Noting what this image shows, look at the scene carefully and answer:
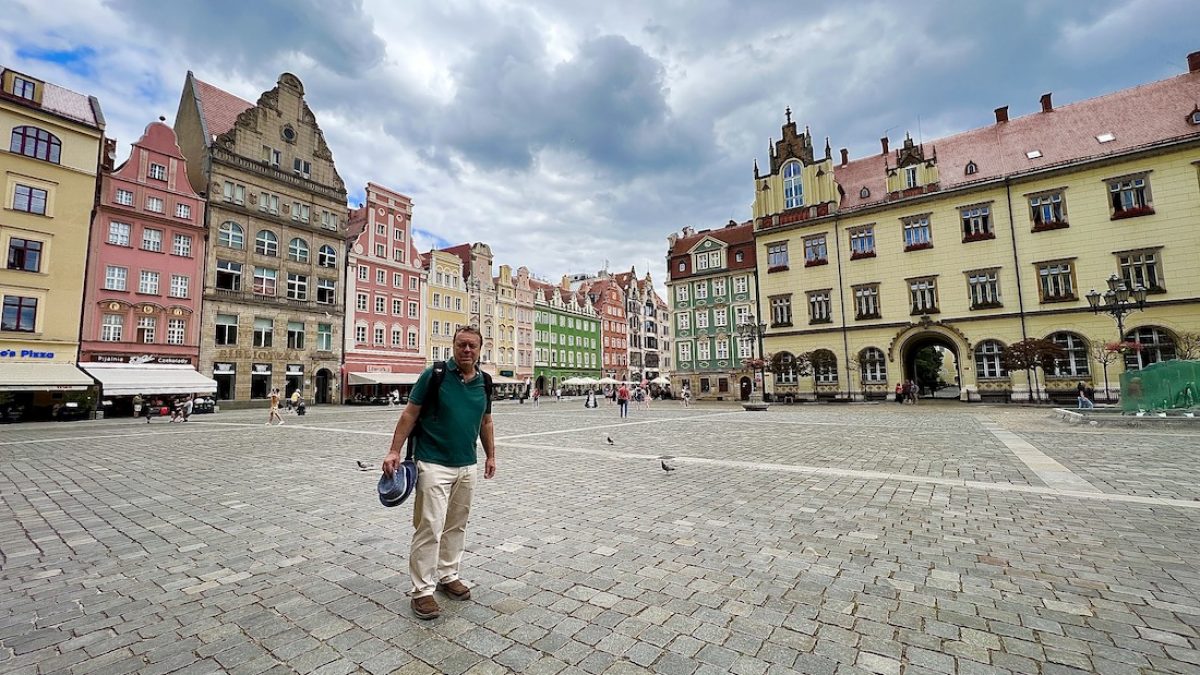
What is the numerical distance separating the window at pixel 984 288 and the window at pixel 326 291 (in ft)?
160

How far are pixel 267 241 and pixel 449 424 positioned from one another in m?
45.8

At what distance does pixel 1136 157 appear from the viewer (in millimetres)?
29781

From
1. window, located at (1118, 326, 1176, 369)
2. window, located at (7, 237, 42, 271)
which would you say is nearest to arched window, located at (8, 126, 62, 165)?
window, located at (7, 237, 42, 271)

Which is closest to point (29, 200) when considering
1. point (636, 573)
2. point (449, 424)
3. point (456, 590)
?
point (449, 424)

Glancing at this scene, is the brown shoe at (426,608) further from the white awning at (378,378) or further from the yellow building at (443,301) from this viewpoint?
the yellow building at (443,301)

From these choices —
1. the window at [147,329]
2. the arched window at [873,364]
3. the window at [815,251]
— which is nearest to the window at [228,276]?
the window at [147,329]

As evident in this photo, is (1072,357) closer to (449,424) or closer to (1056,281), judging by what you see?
(1056,281)

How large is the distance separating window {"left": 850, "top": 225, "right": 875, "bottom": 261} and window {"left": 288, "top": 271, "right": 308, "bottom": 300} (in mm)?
43469

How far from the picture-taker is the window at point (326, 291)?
44312 millimetres

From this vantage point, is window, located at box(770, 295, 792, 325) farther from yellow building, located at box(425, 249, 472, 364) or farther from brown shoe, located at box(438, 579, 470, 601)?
brown shoe, located at box(438, 579, 470, 601)

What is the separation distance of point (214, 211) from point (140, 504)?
39295 mm

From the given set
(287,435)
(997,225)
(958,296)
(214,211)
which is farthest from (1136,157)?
(214,211)

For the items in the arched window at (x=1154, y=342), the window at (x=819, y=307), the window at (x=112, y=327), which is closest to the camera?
the arched window at (x=1154, y=342)

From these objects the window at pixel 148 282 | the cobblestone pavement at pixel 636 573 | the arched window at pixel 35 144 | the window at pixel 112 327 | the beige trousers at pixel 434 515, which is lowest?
the cobblestone pavement at pixel 636 573
